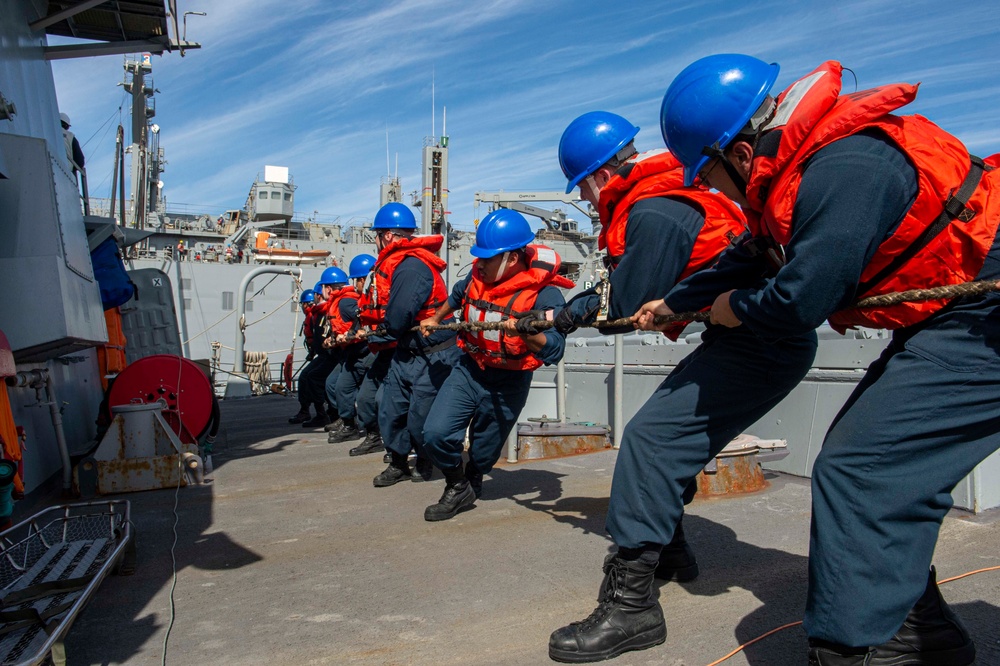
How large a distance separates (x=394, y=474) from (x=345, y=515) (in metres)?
1.04

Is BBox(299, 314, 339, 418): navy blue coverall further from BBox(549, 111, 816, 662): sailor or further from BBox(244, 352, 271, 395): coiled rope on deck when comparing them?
BBox(244, 352, 271, 395): coiled rope on deck

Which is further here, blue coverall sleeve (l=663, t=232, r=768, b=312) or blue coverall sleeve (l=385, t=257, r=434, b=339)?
blue coverall sleeve (l=385, t=257, r=434, b=339)

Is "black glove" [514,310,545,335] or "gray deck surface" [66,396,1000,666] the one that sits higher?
"black glove" [514,310,545,335]

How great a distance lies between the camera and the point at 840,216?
185 centimetres

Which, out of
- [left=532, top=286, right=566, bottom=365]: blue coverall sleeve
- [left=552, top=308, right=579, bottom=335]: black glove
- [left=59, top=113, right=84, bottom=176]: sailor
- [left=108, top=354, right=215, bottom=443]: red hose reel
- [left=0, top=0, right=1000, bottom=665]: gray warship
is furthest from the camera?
[left=59, top=113, right=84, bottom=176]: sailor

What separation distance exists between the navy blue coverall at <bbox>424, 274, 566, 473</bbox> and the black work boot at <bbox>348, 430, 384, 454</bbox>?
2957 millimetres

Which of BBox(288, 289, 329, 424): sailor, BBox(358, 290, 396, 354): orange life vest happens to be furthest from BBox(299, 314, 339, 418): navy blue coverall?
BBox(358, 290, 396, 354): orange life vest

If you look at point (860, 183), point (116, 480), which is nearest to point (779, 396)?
point (860, 183)

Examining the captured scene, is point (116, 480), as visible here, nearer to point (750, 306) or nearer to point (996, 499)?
point (750, 306)

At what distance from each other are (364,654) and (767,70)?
2.35 meters

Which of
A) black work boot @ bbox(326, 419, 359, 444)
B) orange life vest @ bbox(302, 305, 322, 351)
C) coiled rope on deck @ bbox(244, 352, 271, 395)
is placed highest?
orange life vest @ bbox(302, 305, 322, 351)

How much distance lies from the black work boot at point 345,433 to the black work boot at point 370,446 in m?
1.03

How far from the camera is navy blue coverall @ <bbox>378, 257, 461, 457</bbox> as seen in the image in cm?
543

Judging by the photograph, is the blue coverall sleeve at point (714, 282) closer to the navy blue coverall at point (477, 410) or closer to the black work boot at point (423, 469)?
the navy blue coverall at point (477, 410)
